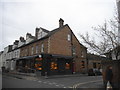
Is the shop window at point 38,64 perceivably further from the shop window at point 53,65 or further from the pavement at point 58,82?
the pavement at point 58,82

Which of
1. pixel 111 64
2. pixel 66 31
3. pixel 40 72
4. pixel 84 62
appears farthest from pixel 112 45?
pixel 84 62

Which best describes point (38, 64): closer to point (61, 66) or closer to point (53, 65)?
point (53, 65)

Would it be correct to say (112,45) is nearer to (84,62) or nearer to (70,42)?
(70,42)

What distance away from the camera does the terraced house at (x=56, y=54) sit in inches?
973

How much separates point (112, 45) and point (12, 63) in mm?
33740

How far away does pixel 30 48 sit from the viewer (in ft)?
104

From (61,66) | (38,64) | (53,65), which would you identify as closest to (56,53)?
(53,65)

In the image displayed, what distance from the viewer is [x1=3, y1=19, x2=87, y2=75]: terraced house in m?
24.7

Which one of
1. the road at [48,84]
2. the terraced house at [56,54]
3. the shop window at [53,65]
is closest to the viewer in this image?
the road at [48,84]

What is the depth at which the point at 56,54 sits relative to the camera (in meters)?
26.0

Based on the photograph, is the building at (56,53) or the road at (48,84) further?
the building at (56,53)

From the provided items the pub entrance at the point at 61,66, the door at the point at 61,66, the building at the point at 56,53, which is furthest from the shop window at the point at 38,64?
the door at the point at 61,66

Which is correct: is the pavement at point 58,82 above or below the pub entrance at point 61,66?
below

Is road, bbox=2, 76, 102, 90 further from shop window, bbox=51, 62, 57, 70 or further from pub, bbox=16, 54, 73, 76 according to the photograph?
shop window, bbox=51, 62, 57, 70
